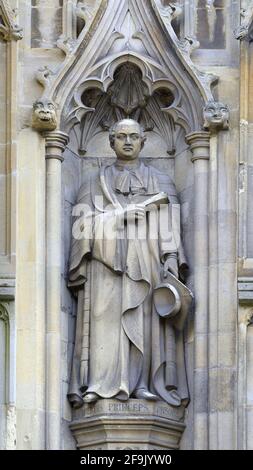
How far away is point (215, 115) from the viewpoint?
34719 mm

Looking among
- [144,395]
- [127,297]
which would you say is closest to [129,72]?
[127,297]

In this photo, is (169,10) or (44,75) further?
(169,10)

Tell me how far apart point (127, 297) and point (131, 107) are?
5.77ft

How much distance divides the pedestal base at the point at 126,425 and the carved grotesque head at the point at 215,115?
7.79ft

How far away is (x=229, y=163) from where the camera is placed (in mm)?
34750

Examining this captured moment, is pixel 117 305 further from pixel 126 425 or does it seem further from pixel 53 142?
pixel 53 142

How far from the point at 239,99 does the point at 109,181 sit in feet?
4.25

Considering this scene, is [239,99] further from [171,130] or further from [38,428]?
[38,428]

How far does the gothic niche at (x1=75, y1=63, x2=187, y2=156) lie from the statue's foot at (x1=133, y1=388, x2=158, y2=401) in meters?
2.16

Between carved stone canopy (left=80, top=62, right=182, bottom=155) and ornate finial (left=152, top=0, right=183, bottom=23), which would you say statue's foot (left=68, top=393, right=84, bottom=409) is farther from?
ornate finial (left=152, top=0, right=183, bottom=23)

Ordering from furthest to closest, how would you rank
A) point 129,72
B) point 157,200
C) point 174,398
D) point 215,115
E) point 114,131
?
point 129,72 < point 114,131 < point 157,200 < point 215,115 < point 174,398

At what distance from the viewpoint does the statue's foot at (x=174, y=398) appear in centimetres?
3450

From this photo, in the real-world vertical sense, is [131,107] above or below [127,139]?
above

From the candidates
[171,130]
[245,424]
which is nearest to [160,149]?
[171,130]
